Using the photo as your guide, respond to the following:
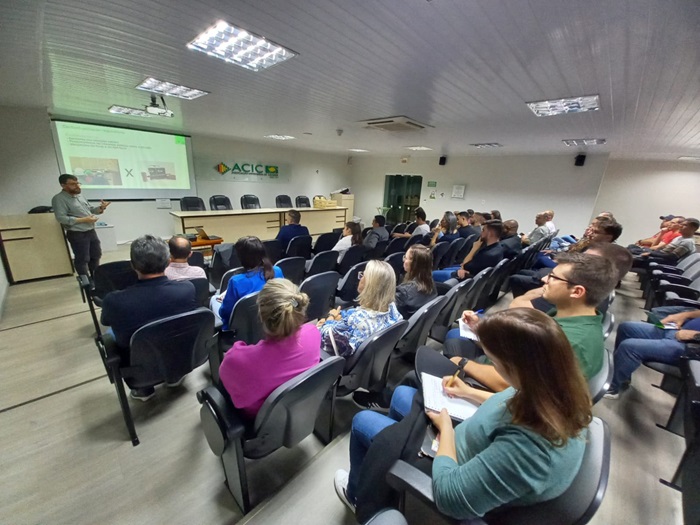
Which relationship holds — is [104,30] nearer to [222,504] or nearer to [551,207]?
[222,504]

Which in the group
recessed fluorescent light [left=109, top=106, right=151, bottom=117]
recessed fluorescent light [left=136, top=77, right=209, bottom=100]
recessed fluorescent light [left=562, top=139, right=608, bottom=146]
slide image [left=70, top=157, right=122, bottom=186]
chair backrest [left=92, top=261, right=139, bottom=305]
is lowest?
chair backrest [left=92, top=261, right=139, bottom=305]

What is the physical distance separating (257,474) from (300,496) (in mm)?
317

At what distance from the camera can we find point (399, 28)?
5.42 feet

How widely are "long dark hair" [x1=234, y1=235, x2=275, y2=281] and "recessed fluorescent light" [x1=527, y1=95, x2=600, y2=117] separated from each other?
3.31m

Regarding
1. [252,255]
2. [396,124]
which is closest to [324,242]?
[396,124]

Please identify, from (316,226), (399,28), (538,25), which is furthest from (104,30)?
(316,226)

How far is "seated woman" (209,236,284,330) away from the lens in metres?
2.04

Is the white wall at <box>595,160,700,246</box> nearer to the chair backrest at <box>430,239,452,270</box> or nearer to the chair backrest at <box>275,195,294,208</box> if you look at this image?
the chair backrest at <box>430,239,452,270</box>

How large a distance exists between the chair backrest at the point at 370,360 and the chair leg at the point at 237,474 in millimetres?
597

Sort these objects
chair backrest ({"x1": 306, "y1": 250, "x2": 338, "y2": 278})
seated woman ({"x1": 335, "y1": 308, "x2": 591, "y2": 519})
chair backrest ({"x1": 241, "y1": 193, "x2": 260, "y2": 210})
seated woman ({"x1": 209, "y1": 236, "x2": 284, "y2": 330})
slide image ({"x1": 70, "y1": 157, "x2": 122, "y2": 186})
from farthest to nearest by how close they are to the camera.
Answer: chair backrest ({"x1": 241, "y1": 193, "x2": 260, "y2": 210})
slide image ({"x1": 70, "y1": 157, "x2": 122, "y2": 186})
chair backrest ({"x1": 306, "y1": 250, "x2": 338, "y2": 278})
seated woman ({"x1": 209, "y1": 236, "x2": 284, "y2": 330})
seated woman ({"x1": 335, "y1": 308, "x2": 591, "y2": 519})

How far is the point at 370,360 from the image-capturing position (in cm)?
157

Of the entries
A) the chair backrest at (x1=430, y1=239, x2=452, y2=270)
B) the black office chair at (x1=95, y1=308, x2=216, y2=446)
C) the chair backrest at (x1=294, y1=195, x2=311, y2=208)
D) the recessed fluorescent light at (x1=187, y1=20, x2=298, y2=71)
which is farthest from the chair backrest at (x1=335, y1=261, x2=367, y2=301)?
the chair backrest at (x1=294, y1=195, x2=311, y2=208)

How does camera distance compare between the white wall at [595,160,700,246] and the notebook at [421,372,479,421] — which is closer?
the notebook at [421,372,479,421]

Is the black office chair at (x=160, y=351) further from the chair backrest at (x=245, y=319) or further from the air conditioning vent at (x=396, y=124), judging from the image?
the air conditioning vent at (x=396, y=124)
